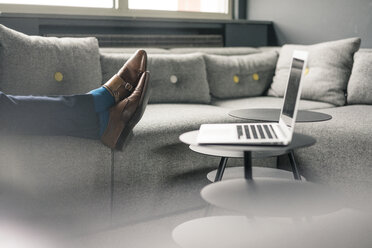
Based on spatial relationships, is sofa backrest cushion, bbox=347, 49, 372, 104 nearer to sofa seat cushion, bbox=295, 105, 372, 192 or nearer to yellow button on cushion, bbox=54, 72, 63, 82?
sofa seat cushion, bbox=295, 105, 372, 192

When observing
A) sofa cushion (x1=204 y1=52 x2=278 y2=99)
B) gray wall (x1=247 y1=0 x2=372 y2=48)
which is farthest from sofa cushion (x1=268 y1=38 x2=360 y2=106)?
gray wall (x1=247 y1=0 x2=372 y2=48)

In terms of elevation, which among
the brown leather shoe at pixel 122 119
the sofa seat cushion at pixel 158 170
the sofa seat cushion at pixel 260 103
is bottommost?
the sofa seat cushion at pixel 158 170

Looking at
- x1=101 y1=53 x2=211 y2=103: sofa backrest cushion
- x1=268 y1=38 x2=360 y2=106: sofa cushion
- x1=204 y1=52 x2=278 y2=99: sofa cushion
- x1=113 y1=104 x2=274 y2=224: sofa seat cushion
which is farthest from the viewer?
Answer: x1=204 y1=52 x2=278 y2=99: sofa cushion

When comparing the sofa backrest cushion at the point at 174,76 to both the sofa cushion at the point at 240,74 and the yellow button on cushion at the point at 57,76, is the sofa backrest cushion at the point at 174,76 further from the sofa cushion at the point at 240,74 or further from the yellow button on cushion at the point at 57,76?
the yellow button on cushion at the point at 57,76

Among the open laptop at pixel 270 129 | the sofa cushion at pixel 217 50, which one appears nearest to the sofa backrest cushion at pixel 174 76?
the sofa cushion at pixel 217 50

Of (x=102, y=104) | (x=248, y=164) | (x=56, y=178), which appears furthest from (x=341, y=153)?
(x=56, y=178)

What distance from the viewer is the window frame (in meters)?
2.81

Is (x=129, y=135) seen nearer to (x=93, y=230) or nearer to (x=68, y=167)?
(x=68, y=167)

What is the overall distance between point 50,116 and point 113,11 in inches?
64.9

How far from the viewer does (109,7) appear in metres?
3.17

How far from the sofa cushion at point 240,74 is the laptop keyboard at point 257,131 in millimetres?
1249

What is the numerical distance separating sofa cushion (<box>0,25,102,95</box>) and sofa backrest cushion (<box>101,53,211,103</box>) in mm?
163

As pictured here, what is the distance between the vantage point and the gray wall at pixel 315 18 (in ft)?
10.1

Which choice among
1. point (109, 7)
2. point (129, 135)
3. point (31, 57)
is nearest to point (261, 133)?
point (129, 135)
